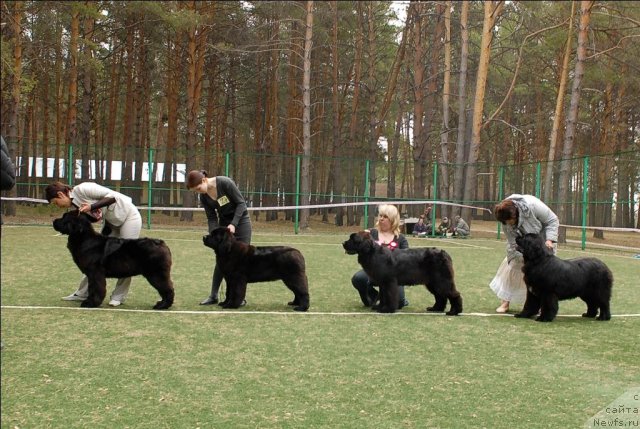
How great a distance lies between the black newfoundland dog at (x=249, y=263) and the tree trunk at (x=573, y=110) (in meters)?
16.5

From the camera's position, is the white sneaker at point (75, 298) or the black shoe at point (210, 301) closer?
the white sneaker at point (75, 298)

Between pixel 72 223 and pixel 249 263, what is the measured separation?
1.94m

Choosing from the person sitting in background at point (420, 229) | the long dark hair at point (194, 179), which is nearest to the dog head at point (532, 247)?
the long dark hair at point (194, 179)

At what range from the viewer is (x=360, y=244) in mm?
6742

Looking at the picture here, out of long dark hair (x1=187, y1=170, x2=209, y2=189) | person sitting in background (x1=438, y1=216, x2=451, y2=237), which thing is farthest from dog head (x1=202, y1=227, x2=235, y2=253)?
person sitting in background (x1=438, y1=216, x2=451, y2=237)

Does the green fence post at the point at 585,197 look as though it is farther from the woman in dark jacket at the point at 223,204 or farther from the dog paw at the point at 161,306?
the dog paw at the point at 161,306

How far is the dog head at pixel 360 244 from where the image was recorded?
22.1ft

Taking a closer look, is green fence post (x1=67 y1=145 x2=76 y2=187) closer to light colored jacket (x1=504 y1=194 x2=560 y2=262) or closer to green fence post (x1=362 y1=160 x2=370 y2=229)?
green fence post (x1=362 y1=160 x2=370 y2=229)

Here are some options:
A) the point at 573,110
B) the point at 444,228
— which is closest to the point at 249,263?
the point at 444,228

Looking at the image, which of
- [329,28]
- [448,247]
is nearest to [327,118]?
[329,28]

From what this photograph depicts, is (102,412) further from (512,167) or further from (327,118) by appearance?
(327,118)

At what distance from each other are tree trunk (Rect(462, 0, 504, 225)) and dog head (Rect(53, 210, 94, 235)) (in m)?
19.4

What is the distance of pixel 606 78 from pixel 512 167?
5.05 m

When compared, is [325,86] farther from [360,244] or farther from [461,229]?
[360,244]
